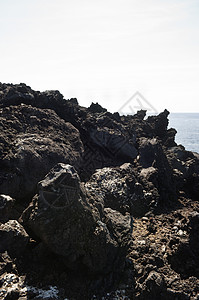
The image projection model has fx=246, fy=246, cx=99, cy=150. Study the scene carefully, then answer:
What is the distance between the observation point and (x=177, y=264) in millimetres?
6223

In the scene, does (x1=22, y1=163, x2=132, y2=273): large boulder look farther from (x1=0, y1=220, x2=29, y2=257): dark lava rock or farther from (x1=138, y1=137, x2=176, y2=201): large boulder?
(x1=138, y1=137, x2=176, y2=201): large boulder

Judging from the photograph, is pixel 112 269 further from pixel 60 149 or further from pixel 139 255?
pixel 60 149

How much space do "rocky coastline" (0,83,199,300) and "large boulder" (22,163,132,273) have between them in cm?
2

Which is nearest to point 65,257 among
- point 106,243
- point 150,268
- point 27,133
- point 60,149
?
point 106,243

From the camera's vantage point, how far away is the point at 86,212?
18.1 feet

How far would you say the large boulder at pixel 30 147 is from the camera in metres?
7.41

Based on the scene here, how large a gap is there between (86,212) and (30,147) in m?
3.58

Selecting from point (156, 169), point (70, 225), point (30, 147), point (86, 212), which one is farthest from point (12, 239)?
point (156, 169)

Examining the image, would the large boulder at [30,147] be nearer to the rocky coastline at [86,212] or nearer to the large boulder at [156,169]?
the rocky coastline at [86,212]

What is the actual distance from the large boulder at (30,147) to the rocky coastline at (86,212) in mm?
32

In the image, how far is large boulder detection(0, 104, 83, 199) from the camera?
741 cm

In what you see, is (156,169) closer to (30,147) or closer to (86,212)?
(30,147)

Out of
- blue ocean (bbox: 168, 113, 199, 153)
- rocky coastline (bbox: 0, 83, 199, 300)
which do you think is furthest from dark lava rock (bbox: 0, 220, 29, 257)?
blue ocean (bbox: 168, 113, 199, 153)

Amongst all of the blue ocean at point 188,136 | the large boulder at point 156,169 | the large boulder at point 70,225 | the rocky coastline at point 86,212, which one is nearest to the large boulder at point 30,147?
the rocky coastline at point 86,212
